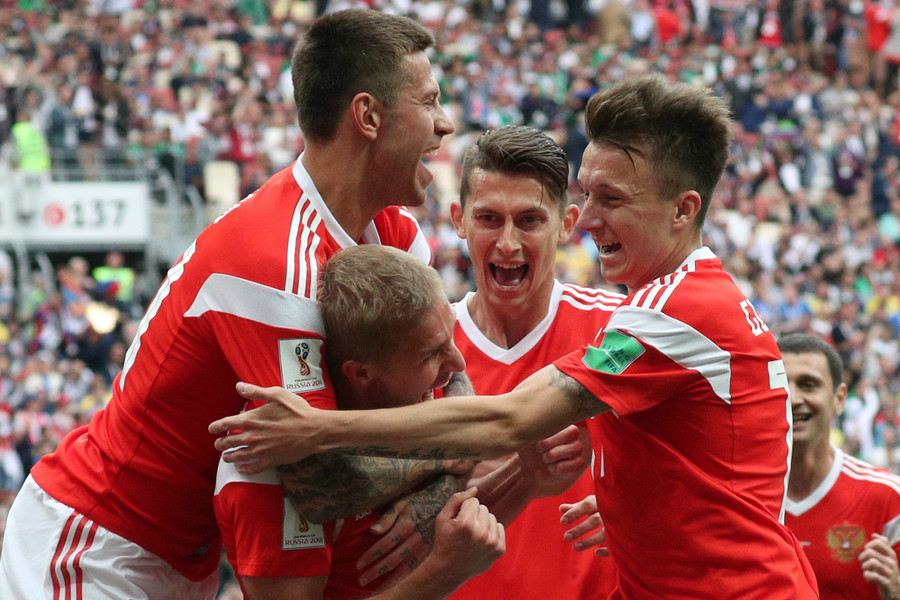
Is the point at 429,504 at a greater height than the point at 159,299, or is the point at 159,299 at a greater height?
the point at 159,299

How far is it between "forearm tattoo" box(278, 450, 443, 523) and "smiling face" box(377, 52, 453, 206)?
35.0 inches

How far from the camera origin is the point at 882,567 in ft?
17.2

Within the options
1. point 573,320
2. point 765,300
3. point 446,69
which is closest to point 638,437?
point 573,320

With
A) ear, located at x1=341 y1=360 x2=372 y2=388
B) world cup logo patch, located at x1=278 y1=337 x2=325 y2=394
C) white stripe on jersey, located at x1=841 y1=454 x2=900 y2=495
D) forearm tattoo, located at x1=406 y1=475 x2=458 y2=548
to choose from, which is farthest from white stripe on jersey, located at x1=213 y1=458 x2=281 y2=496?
white stripe on jersey, located at x1=841 y1=454 x2=900 y2=495

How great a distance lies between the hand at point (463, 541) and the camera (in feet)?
12.1

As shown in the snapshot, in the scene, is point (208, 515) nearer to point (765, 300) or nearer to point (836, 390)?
point (836, 390)

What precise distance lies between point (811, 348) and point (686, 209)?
2269 millimetres

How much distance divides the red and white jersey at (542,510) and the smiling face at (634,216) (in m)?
0.97

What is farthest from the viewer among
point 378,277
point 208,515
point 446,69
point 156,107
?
point 446,69

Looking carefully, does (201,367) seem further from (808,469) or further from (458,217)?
(808,469)

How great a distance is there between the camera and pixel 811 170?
75.0 feet

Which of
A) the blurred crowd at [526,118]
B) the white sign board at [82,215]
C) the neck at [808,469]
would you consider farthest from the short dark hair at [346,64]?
the white sign board at [82,215]

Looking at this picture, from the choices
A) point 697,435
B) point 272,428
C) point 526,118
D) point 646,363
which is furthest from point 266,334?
point 526,118

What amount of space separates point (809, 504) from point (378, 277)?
10.5 ft
